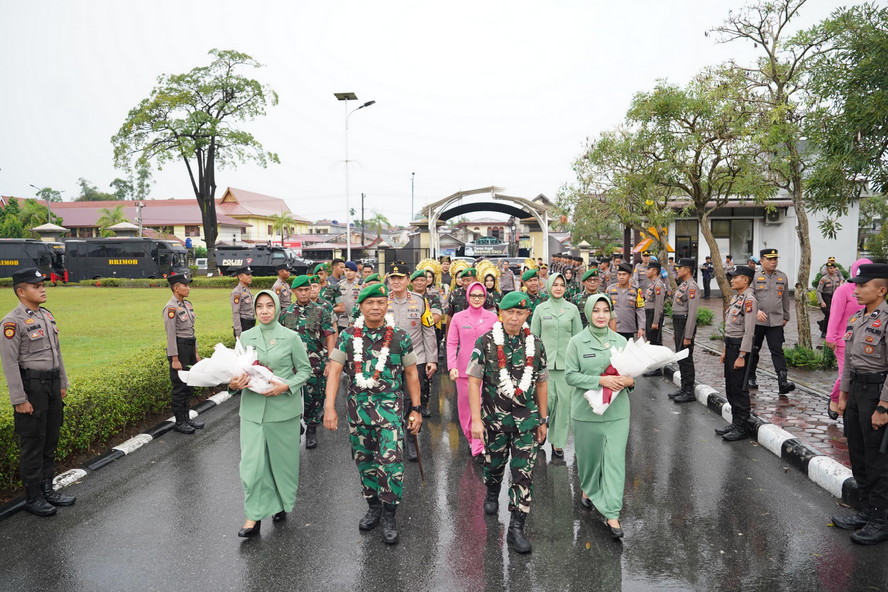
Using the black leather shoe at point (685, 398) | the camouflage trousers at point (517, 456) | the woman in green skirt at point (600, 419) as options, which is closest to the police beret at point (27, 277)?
the camouflage trousers at point (517, 456)

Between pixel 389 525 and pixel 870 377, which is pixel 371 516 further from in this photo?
pixel 870 377

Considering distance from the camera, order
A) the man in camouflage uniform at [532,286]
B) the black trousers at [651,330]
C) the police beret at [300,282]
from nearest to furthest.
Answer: the police beret at [300,282], the man in camouflage uniform at [532,286], the black trousers at [651,330]

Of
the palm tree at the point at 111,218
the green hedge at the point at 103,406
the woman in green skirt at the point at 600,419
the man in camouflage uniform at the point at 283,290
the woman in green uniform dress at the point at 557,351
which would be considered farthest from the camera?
the palm tree at the point at 111,218

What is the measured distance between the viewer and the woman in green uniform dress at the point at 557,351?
256 inches

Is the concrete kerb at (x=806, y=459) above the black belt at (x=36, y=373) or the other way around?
the other way around

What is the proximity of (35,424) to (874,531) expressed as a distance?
22.2 ft

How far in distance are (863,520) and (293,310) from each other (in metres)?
6.26

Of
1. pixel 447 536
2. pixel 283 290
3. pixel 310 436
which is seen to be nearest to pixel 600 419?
pixel 447 536

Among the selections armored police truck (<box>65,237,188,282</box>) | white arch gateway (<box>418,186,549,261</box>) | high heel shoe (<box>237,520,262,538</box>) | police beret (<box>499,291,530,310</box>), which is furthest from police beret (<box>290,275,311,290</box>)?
armored police truck (<box>65,237,188,282</box>)

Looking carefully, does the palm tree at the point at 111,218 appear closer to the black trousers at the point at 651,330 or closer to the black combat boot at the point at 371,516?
the black trousers at the point at 651,330

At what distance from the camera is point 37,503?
17.1ft

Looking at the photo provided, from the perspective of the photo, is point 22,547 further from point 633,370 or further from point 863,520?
point 863,520

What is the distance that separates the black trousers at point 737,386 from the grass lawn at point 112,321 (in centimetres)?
889

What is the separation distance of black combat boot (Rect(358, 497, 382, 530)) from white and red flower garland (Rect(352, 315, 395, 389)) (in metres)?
0.97
